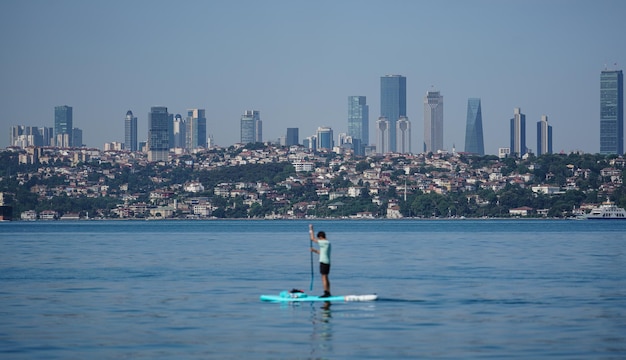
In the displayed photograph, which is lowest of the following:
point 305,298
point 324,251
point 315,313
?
point 315,313

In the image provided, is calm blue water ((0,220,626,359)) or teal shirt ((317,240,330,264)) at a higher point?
teal shirt ((317,240,330,264))

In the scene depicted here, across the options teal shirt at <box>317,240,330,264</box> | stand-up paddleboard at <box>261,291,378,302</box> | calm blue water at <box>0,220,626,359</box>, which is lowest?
calm blue water at <box>0,220,626,359</box>

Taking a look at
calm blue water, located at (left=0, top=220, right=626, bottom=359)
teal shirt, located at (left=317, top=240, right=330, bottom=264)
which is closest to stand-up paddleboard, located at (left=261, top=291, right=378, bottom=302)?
calm blue water, located at (left=0, top=220, right=626, bottom=359)

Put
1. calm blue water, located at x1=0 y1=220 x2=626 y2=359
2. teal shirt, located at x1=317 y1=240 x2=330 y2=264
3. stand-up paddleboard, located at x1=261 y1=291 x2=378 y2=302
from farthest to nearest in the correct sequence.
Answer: teal shirt, located at x1=317 y1=240 x2=330 y2=264
stand-up paddleboard, located at x1=261 y1=291 x2=378 y2=302
calm blue water, located at x1=0 y1=220 x2=626 y2=359

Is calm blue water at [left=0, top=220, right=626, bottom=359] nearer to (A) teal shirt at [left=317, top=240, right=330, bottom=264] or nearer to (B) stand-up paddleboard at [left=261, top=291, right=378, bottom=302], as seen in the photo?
(B) stand-up paddleboard at [left=261, top=291, right=378, bottom=302]

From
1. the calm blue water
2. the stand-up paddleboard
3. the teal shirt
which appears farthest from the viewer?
the teal shirt

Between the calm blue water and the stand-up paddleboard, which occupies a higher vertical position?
the stand-up paddleboard

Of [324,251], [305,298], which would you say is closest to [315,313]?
[305,298]

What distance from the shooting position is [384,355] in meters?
20.3

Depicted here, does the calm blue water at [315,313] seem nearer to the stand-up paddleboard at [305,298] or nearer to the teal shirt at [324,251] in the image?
the stand-up paddleboard at [305,298]

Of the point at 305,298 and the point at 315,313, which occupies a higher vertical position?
the point at 305,298

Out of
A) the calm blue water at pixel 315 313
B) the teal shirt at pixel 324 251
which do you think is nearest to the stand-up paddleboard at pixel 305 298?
the calm blue water at pixel 315 313

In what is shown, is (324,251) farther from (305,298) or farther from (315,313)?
(315,313)

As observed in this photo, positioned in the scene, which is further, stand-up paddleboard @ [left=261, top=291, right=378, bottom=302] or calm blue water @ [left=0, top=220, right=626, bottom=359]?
stand-up paddleboard @ [left=261, top=291, right=378, bottom=302]
